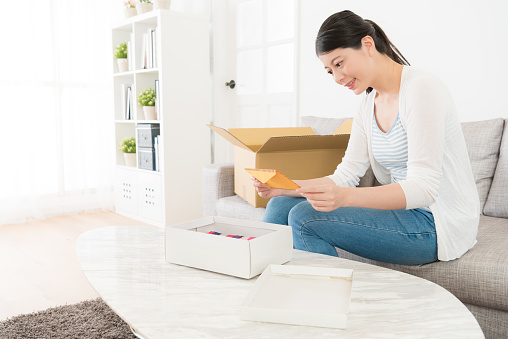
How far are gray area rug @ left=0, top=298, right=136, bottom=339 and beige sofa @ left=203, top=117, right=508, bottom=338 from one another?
663mm

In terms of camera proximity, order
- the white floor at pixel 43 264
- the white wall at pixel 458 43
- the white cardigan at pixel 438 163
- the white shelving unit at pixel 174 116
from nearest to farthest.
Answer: the white cardigan at pixel 438 163
the white floor at pixel 43 264
the white wall at pixel 458 43
the white shelving unit at pixel 174 116

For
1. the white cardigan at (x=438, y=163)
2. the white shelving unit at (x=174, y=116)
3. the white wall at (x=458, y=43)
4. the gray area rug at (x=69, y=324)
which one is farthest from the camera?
the white shelving unit at (x=174, y=116)

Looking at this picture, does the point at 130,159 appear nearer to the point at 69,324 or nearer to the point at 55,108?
the point at 55,108

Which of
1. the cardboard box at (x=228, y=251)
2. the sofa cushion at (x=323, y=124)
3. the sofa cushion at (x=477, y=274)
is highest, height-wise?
the sofa cushion at (x=323, y=124)

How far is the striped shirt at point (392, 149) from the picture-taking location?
50.5 inches

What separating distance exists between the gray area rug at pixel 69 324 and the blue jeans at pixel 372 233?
67 centimetres

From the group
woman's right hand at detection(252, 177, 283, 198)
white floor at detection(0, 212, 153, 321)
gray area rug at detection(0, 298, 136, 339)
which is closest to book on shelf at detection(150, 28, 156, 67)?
white floor at detection(0, 212, 153, 321)

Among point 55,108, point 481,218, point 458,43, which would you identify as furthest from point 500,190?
point 55,108

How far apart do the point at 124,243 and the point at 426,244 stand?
81 centimetres

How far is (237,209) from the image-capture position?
201 cm

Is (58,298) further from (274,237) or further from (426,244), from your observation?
(426,244)

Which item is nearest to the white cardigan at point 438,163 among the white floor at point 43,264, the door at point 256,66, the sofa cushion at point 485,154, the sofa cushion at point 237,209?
the sofa cushion at point 485,154

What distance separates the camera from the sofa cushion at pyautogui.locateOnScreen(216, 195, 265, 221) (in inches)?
75.2

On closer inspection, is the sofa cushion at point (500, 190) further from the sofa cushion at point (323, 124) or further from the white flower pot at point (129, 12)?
the white flower pot at point (129, 12)
